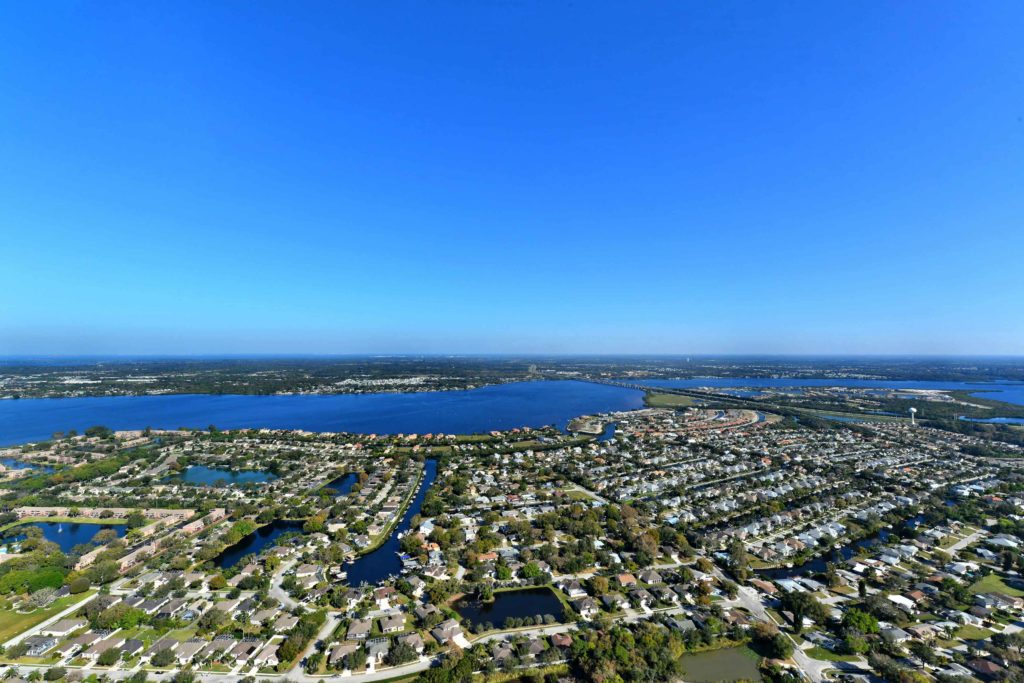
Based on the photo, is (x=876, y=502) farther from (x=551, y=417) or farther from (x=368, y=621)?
(x=551, y=417)

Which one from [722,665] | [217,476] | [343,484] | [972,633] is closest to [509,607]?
[722,665]

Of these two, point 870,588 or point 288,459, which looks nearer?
point 870,588

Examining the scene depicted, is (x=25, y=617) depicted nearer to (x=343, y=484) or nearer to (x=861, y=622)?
(x=343, y=484)

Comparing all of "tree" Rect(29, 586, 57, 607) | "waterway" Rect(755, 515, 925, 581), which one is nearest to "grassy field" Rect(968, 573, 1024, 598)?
"waterway" Rect(755, 515, 925, 581)

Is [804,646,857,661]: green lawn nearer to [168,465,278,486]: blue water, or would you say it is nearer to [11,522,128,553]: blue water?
[11,522,128,553]: blue water

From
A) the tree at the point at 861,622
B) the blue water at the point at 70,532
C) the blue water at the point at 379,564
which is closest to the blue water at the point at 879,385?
the tree at the point at 861,622

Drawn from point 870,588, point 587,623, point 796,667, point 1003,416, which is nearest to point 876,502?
point 870,588
